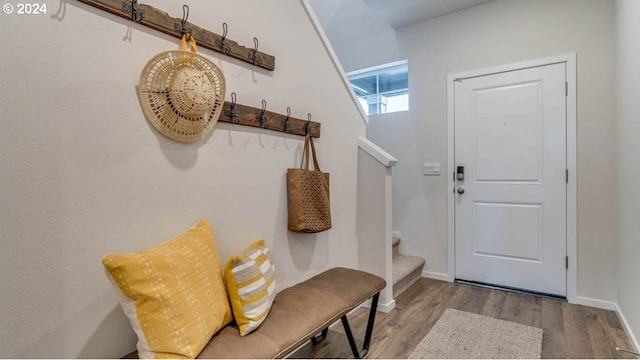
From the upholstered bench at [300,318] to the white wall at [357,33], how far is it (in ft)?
8.76

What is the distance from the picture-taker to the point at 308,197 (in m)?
1.89

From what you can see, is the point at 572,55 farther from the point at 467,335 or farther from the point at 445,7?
the point at 467,335

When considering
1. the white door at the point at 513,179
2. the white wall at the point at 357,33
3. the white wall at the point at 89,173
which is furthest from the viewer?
the white wall at the point at 357,33

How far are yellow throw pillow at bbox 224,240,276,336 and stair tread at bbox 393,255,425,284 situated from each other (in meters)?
1.69

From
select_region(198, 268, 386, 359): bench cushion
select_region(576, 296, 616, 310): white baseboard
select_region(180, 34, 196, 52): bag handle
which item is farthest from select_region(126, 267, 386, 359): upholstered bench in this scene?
select_region(576, 296, 616, 310): white baseboard

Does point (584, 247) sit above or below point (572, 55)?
below

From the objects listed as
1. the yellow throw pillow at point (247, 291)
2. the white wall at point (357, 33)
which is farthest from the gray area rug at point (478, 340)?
the white wall at point (357, 33)

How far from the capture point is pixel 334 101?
7.51 ft

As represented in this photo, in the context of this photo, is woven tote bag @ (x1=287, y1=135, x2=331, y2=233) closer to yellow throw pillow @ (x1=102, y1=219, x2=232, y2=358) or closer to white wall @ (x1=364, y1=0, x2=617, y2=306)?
yellow throw pillow @ (x1=102, y1=219, x2=232, y2=358)

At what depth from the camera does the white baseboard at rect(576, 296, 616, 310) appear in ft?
8.10

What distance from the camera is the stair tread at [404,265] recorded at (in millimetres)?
2835

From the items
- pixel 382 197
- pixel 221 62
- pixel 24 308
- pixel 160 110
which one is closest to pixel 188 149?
pixel 160 110

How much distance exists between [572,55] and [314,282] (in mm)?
2813

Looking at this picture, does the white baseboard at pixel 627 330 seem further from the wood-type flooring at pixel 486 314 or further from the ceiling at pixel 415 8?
the ceiling at pixel 415 8
